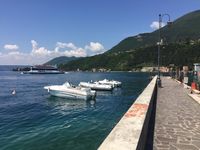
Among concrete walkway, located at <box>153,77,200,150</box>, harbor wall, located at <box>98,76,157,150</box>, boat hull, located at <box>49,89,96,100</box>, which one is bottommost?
boat hull, located at <box>49,89,96,100</box>

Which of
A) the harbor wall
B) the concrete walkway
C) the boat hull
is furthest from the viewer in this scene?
the boat hull

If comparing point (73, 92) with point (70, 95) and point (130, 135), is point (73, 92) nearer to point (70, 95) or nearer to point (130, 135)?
point (70, 95)

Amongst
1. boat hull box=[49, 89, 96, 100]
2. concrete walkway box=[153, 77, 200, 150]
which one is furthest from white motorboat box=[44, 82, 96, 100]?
concrete walkway box=[153, 77, 200, 150]

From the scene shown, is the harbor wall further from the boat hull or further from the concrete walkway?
the boat hull

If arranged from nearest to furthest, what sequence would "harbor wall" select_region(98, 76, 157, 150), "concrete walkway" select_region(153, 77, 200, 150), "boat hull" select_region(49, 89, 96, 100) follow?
"harbor wall" select_region(98, 76, 157, 150) < "concrete walkway" select_region(153, 77, 200, 150) < "boat hull" select_region(49, 89, 96, 100)

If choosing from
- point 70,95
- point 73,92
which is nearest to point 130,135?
point 73,92

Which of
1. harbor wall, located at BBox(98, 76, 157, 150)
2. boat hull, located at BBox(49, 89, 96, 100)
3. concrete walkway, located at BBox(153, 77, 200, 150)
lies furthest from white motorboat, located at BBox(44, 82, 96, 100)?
harbor wall, located at BBox(98, 76, 157, 150)

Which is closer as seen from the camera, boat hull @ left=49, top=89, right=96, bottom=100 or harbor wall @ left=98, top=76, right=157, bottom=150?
harbor wall @ left=98, top=76, right=157, bottom=150

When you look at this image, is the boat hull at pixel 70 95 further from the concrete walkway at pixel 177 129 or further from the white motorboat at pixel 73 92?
the concrete walkway at pixel 177 129

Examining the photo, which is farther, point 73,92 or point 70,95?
point 70,95

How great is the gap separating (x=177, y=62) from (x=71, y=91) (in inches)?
6562

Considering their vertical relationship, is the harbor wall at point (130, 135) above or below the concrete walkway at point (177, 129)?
above

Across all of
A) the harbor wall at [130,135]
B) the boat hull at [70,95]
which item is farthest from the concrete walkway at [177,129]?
the boat hull at [70,95]

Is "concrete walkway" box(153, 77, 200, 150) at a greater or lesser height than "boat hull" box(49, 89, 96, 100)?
greater
